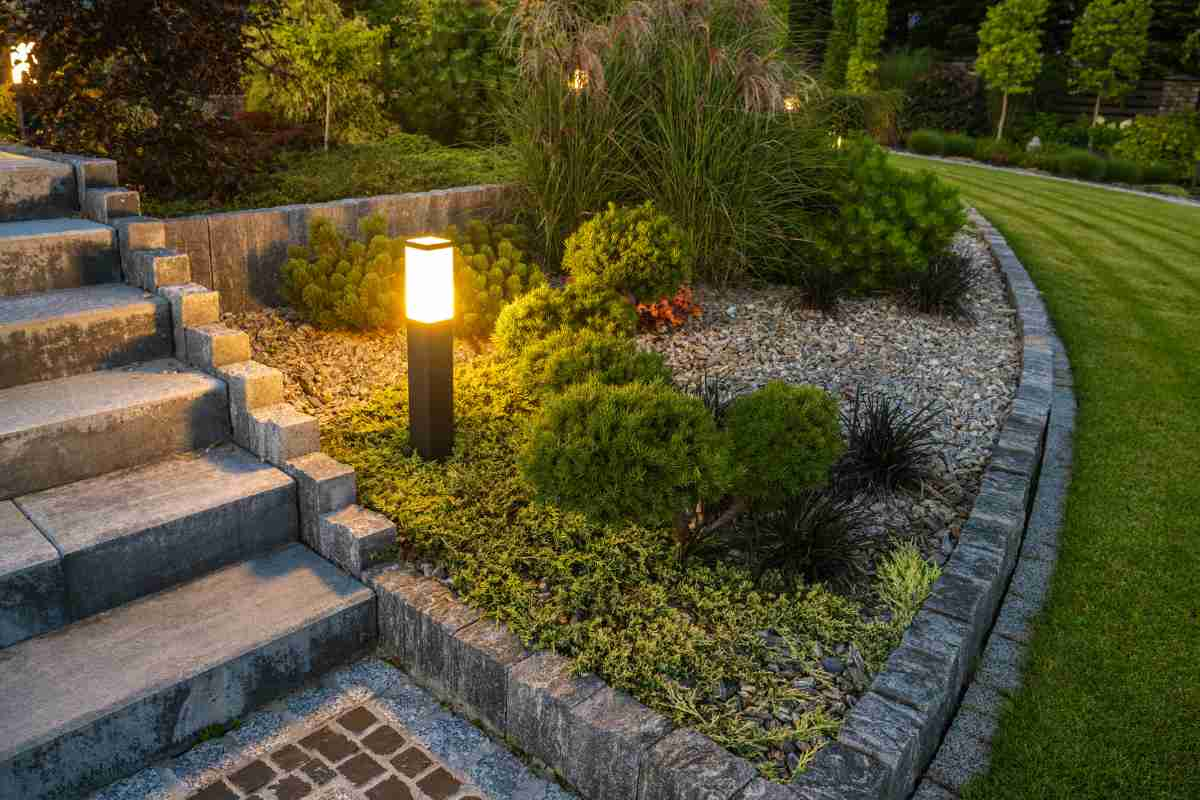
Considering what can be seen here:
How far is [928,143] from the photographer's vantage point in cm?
1823

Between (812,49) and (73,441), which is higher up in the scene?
(812,49)

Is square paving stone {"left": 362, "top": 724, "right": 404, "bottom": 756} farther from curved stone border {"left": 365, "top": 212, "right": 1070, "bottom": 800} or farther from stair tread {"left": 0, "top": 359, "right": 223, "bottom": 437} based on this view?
stair tread {"left": 0, "top": 359, "right": 223, "bottom": 437}

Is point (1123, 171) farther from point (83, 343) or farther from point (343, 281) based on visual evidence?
point (83, 343)

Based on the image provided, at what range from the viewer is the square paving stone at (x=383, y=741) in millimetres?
2529

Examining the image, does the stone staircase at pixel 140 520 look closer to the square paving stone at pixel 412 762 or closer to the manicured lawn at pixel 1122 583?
the square paving stone at pixel 412 762

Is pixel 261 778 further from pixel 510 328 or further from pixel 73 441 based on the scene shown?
pixel 510 328

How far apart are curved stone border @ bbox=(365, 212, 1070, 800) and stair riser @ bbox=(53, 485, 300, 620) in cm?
46

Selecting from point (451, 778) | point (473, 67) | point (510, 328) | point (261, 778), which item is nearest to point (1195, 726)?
point (451, 778)

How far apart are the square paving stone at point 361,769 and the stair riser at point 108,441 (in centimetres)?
147

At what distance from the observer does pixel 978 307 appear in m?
6.46

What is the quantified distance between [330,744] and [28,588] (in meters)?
0.99

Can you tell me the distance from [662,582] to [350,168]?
185 inches

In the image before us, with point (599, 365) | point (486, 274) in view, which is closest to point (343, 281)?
point (486, 274)

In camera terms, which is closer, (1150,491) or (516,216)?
(1150,491)
